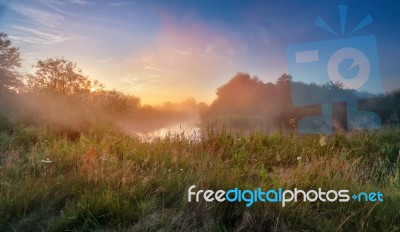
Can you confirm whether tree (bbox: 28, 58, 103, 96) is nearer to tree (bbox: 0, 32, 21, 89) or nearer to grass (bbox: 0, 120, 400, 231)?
tree (bbox: 0, 32, 21, 89)

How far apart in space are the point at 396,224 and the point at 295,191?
98 cm

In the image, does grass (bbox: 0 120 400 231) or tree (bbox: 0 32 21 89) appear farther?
tree (bbox: 0 32 21 89)

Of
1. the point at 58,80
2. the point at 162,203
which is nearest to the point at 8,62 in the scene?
the point at 58,80

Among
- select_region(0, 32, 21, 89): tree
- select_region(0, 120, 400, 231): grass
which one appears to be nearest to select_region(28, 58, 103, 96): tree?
select_region(0, 32, 21, 89): tree

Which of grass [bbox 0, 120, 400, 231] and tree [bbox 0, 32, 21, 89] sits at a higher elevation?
tree [bbox 0, 32, 21, 89]

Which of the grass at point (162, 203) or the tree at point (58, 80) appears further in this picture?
the tree at point (58, 80)

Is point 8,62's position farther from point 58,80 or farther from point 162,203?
point 162,203

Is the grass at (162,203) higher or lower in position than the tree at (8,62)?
lower

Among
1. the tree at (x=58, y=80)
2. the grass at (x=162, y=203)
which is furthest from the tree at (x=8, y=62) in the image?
the grass at (x=162, y=203)

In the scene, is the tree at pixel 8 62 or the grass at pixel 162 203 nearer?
the grass at pixel 162 203

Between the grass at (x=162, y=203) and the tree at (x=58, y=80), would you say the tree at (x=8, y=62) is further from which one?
the grass at (x=162, y=203)

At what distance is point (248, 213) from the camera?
3199mm

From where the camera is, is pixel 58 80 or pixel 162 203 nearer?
pixel 162 203

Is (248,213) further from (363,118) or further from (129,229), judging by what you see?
(363,118)
